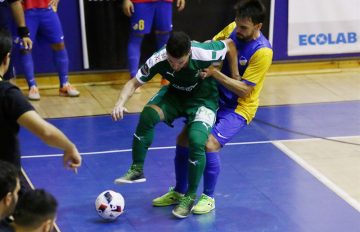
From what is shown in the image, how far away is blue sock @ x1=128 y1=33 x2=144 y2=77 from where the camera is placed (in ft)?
39.0

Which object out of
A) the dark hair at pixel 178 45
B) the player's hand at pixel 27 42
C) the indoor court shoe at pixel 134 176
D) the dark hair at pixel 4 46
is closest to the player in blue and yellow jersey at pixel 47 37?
the player's hand at pixel 27 42

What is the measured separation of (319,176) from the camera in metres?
8.62

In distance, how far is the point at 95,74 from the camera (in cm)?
1249

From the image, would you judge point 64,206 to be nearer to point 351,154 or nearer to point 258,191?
point 258,191

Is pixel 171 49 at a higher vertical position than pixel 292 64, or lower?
higher

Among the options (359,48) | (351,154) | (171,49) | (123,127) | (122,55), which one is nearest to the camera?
(171,49)

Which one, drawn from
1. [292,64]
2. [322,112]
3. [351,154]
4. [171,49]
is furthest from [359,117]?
[171,49]

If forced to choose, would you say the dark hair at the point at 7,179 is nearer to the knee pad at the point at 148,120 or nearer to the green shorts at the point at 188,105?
the knee pad at the point at 148,120

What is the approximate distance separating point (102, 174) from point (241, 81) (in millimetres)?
2026

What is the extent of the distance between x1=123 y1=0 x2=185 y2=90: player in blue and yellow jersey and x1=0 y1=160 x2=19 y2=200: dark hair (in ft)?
24.0

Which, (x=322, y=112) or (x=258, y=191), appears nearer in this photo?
(x=258, y=191)

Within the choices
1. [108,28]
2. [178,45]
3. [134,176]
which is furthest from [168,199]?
[108,28]

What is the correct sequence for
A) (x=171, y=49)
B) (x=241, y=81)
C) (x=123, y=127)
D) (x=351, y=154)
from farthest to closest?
(x=123, y=127)
(x=351, y=154)
(x=241, y=81)
(x=171, y=49)

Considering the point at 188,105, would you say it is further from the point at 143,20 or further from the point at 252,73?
the point at 143,20
